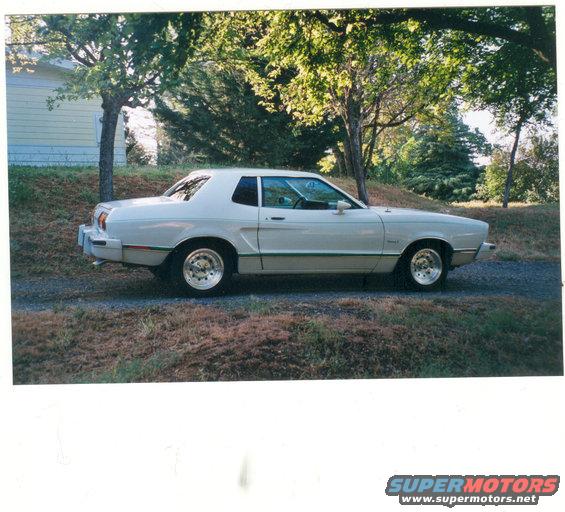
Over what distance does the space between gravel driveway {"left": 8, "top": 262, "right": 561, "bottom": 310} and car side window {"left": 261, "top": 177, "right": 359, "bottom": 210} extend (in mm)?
688

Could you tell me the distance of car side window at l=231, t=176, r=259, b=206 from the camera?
5.04 m

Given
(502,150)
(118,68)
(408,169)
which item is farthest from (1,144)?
(502,150)

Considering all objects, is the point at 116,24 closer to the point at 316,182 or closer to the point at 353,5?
the point at 353,5

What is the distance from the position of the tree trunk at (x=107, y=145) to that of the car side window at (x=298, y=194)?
1.49 meters

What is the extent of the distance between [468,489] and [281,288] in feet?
7.74

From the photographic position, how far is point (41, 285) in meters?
4.86

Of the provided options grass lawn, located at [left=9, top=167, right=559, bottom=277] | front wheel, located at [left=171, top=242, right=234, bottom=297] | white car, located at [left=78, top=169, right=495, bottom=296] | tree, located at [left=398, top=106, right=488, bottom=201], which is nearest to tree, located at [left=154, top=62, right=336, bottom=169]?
white car, located at [left=78, top=169, right=495, bottom=296]

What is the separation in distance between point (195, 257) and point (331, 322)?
1.41 m

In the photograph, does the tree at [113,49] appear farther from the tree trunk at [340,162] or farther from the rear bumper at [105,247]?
the tree trunk at [340,162]

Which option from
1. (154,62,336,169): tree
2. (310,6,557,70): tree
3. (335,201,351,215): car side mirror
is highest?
(310,6,557,70): tree

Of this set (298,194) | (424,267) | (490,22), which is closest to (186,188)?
(298,194)

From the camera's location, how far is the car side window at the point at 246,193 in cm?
504

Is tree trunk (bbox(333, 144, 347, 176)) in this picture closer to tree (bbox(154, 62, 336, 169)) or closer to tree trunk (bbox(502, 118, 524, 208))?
tree (bbox(154, 62, 336, 169))

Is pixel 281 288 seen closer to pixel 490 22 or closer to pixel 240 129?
pixel 240 129
